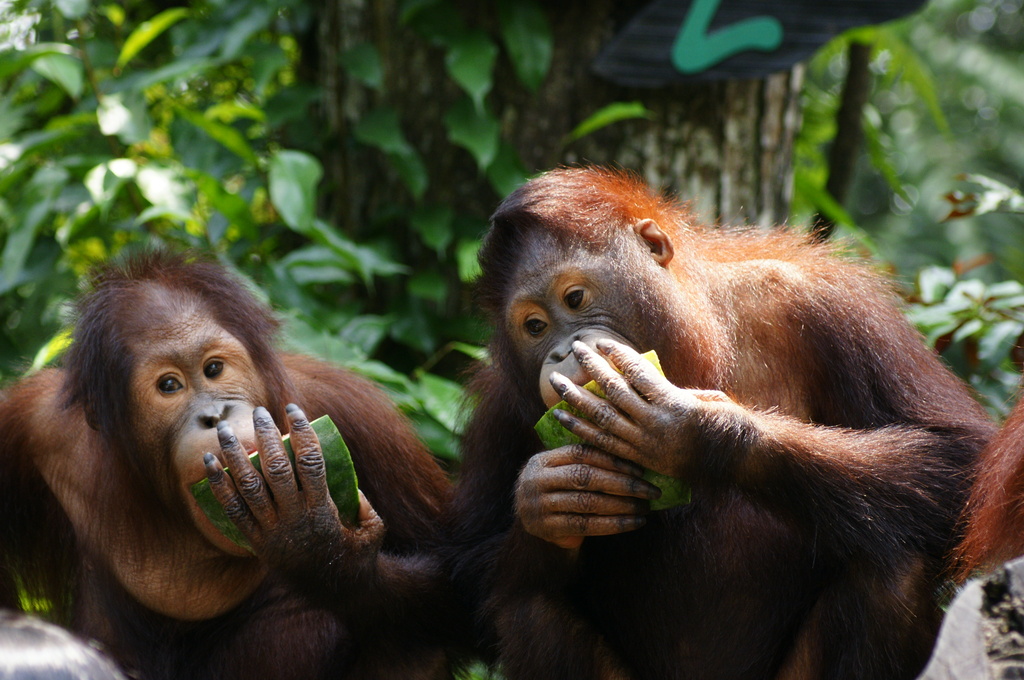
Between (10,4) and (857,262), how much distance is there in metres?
4.21

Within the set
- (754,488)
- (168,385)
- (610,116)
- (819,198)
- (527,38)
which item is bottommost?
(819,198)

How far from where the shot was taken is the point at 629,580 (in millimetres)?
3246

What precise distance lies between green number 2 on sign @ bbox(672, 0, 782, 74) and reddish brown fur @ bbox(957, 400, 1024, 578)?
2478 millimetres

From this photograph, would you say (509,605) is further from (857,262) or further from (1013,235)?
(1013,235)

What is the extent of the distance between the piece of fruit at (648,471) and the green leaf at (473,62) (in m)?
2.15

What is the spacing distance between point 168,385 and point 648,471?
137 centimetres

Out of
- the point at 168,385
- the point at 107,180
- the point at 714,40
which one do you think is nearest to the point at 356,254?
the point at 107,180

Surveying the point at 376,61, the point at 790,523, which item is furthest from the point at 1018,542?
the point at 376,61

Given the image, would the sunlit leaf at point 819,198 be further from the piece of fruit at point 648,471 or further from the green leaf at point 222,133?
the piece of fruit at point 648,471

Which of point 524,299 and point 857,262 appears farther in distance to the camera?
point 857,262

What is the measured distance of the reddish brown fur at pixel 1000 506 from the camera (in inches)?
98.4

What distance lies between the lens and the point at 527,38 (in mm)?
4906

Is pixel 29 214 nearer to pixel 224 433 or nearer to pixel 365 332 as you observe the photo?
pixel 365 332

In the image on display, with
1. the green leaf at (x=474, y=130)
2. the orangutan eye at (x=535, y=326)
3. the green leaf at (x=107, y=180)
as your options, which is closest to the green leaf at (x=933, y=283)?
the green leaf at (x=474, y=130)
